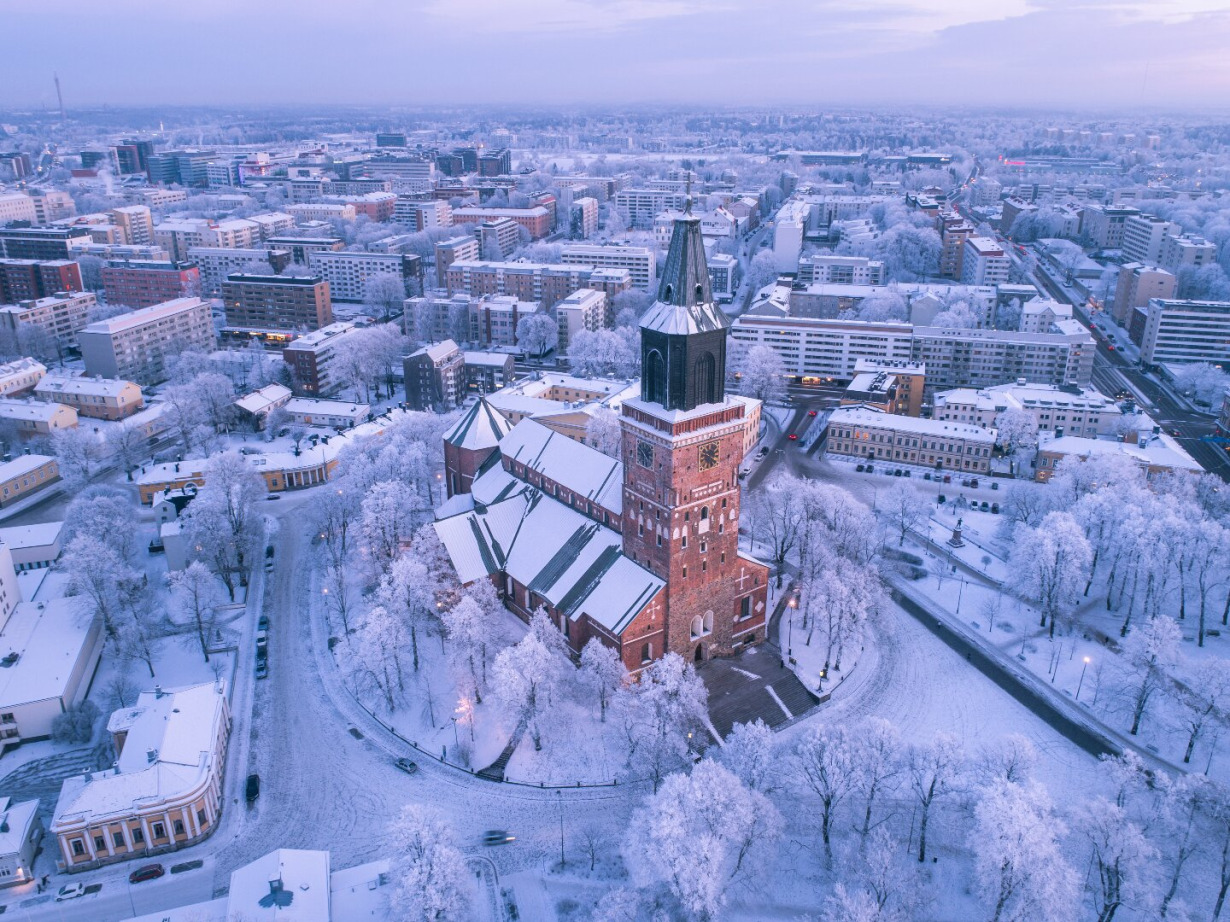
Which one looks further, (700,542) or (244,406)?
(244,406)

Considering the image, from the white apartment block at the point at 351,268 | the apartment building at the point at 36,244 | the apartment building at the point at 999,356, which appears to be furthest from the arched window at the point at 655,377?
the apartment building at the point at 36,244

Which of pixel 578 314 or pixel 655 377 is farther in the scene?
pixel 578 314

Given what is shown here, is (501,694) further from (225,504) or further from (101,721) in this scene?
(225,504)

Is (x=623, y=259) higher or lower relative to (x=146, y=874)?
higher

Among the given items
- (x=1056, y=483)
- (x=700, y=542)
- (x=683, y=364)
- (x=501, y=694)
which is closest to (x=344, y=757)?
(x=501, y=694)

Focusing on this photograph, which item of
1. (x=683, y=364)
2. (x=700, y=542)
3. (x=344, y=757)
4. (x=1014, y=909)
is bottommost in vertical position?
(x=344, y=757)

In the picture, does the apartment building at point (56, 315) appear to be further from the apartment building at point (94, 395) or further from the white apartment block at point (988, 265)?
the white apartment block at point (988, 265)

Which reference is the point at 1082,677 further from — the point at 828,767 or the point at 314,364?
the point at 314,364

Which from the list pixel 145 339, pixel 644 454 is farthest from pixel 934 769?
pixel 145 339
